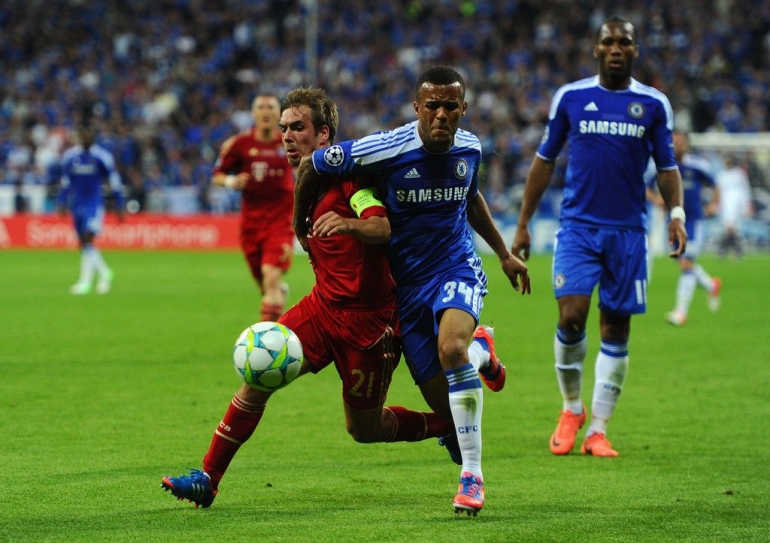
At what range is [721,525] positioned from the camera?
5.77 meters

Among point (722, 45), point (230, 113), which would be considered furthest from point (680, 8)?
point (230, 113)

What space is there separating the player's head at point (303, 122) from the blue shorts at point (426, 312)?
34.5 inches

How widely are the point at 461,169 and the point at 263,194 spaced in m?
7.09

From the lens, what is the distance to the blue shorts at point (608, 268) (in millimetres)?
7906

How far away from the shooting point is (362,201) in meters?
5.97

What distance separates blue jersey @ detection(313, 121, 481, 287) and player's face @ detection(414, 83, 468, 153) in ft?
0.41

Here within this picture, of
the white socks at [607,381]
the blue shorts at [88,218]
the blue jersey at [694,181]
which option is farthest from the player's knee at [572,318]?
the blue shorts at [88,218]

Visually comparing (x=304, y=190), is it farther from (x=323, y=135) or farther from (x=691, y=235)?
(x=691, y=235)

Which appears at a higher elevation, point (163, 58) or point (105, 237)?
point (163, 58)

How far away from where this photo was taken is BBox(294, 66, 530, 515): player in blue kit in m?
6.03

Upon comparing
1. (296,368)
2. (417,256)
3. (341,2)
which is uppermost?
(341,2)

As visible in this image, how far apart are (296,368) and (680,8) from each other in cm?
3398

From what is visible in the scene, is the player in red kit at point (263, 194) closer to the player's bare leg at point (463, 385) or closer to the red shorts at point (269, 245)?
the red shorts at point (269, 245)

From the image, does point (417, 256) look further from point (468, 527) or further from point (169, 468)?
point (169, 468)
